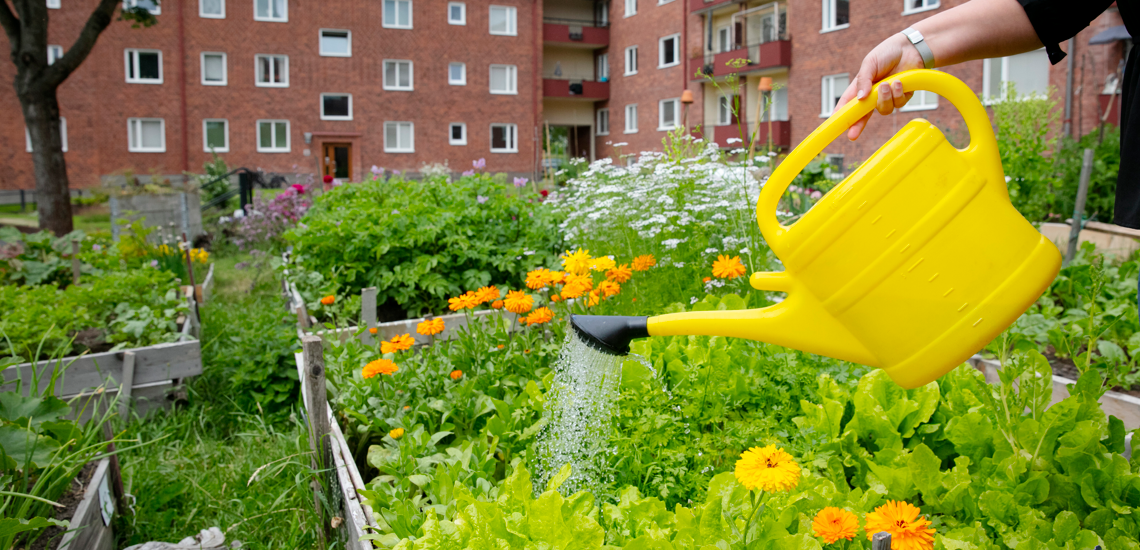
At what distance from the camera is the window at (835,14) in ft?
58.3

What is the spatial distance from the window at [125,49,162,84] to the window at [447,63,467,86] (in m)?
8.54

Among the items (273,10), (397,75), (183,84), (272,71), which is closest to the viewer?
(183,84)

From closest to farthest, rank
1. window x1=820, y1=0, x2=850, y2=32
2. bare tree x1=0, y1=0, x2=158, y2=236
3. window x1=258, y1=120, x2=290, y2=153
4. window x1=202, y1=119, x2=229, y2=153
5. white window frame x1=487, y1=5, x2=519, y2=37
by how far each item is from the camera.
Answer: bare tree x1=0, y1=0, x2=158, y2=236
window x1=820, y1=0, x2=850, y2=32
window x1=202, y1=119, x2=229, y2=153
window x1=258, y1=120, x2=290, y2=153
white window frame x1=487, y1=5, x2=519, y2=37

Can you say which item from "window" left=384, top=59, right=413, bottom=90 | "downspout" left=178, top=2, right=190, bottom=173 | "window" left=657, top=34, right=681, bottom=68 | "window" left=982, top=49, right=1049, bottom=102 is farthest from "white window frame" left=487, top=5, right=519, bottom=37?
"window" left=982, top=49, right=1049, bottom=102

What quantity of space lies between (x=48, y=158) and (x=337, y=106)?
52.5 ft

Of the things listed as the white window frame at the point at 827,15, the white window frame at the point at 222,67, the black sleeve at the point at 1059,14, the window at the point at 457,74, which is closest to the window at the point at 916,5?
the white window frame at the point at 827,15

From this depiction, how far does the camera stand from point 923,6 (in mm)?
15500

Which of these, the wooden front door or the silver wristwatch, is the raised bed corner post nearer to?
the silver wristwatch

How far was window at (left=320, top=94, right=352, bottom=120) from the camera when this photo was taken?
76.5 feet

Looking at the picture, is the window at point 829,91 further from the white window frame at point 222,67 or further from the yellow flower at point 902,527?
the yellow flower at point 902,527

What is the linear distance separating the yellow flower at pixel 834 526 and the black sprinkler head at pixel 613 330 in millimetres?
385

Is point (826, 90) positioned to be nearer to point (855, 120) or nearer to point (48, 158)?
point (48, 158)

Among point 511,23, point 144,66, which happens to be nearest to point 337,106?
point 144,66

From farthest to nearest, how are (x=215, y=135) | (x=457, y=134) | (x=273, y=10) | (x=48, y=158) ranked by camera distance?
(x=457, y=134) → (x=273, y=10) → (x=215, y=135) → (x=48, y=158)
